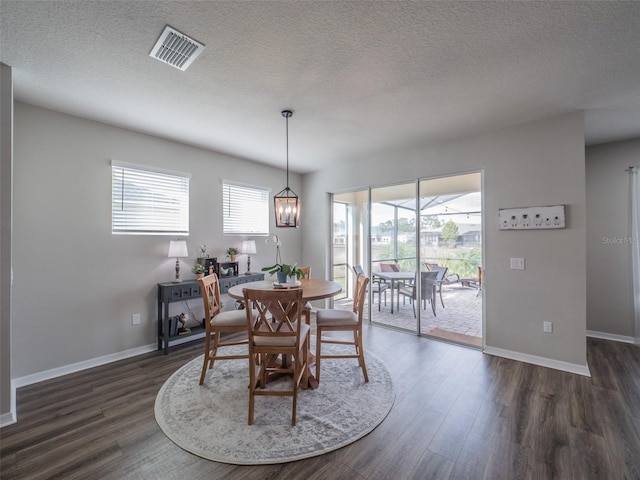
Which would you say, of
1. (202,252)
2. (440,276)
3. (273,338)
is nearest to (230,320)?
(273,338)

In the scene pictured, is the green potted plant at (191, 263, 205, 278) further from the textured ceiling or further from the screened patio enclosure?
the screened patio enclosure

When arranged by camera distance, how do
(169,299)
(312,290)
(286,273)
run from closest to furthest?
(312,290)
(286,273)
(169,299)

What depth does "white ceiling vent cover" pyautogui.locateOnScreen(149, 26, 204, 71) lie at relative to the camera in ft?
5.90

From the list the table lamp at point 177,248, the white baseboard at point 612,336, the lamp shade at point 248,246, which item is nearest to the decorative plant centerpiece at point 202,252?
the table lamp at point 177,248

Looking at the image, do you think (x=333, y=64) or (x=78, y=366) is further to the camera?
(x=78, y=366)

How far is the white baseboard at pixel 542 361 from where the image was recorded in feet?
9.19

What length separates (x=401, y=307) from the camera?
4363mm

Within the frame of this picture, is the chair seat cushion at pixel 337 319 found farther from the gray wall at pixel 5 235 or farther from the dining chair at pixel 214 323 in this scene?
the gray wall at pixel 5 235

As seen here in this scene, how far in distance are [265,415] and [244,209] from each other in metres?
3.19

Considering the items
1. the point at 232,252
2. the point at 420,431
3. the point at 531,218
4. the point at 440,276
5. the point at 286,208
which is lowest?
the point at 420,431

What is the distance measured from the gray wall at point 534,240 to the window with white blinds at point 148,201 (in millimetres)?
3652

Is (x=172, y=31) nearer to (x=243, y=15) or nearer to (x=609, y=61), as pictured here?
(x=243, y=15)

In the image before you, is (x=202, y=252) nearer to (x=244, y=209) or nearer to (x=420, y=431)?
(x=244, y=209)

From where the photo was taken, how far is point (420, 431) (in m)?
1.94
